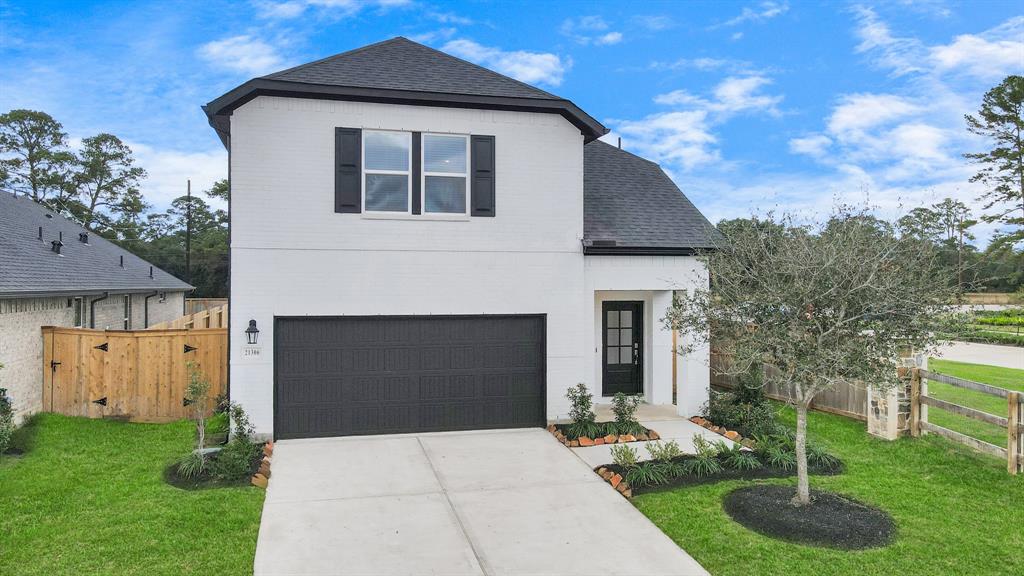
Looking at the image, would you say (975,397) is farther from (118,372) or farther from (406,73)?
(118,372)

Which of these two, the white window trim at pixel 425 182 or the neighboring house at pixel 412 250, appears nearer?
the neighboring house at pixel 412 250

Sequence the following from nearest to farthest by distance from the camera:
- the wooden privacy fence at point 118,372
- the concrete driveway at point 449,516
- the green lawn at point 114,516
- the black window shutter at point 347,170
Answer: the green lawn at point 114,516 → the concrete driveway at point 449,516 → the black window shutter at point 347,170 → the wooden privacy fence at point 118,372

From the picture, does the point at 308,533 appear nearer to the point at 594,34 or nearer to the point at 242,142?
the point at 242,142

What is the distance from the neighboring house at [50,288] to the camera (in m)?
8.98

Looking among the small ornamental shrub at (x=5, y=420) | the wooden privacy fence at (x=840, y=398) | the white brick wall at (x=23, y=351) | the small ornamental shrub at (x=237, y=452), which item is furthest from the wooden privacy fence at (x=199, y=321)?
the wooden privacy fence at (x=840, y=398)

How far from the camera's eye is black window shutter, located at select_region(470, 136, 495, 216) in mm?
9453

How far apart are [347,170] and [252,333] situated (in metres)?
2.96

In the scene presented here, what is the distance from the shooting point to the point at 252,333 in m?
8.68

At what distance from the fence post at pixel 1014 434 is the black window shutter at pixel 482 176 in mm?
7612

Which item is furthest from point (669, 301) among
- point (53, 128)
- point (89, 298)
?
point (53, 128)

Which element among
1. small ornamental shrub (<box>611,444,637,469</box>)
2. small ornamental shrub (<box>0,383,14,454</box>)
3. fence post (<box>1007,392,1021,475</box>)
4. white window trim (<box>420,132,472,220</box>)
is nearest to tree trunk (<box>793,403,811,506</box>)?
small ornamental shrub (<box>611,444,637,469</box>)

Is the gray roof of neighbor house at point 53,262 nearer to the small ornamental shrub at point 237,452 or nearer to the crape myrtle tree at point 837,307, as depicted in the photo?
the small ornamental shrub at point 237,452

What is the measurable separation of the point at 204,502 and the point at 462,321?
15.1ft

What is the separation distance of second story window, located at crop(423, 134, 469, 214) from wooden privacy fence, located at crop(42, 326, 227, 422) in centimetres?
442
